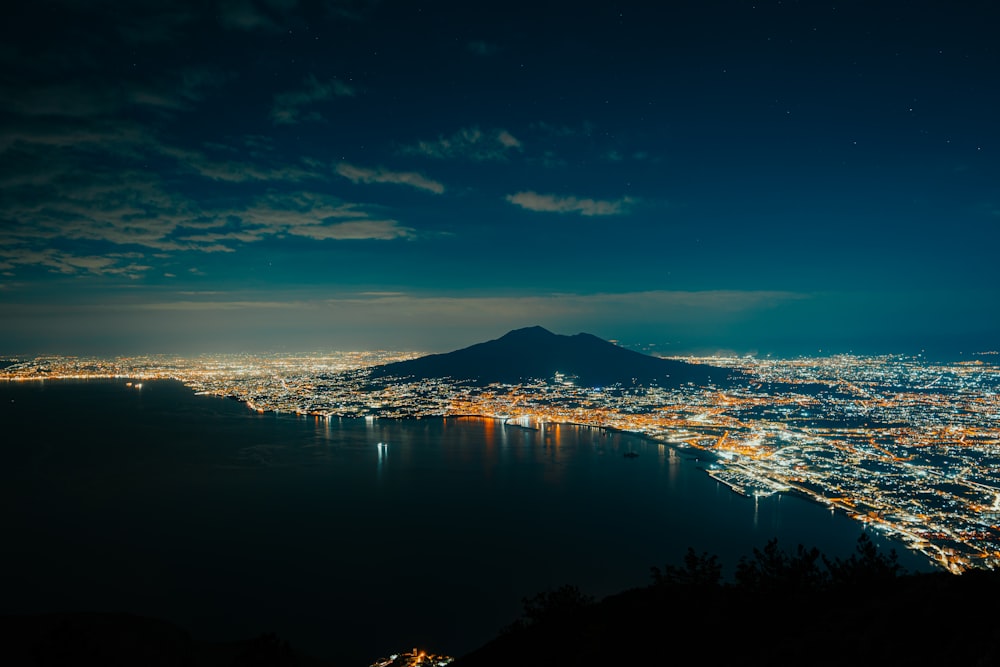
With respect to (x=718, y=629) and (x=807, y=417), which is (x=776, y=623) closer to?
(x=718, y=629)

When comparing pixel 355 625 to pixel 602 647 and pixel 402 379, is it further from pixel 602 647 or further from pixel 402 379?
pixel 402 379

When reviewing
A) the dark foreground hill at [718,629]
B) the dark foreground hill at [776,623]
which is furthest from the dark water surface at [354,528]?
the dark foreground hill at [776,623]

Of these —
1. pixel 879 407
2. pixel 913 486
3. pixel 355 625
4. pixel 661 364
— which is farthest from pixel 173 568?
pixel 661 364

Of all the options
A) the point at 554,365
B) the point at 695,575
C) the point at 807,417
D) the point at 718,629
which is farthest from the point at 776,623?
the point at 554,365

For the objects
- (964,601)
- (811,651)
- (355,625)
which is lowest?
(355,625)

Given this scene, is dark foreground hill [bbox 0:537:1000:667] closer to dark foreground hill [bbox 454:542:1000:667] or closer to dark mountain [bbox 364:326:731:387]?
dark foreground hill [bbox 454:542:1000:667]

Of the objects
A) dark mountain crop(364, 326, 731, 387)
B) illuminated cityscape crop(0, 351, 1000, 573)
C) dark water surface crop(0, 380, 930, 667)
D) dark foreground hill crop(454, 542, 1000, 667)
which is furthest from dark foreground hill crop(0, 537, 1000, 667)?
dark mountain crop(364, 326, 731, 387)
